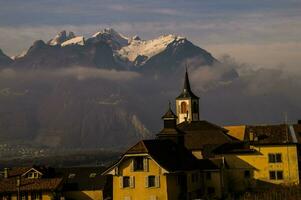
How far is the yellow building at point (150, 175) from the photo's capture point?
265 feet

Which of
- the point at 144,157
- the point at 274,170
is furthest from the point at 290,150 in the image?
the point at 144,157

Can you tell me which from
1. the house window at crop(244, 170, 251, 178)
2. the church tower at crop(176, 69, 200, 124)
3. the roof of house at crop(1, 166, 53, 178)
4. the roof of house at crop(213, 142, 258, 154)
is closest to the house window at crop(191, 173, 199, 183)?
the house window at crop(244, 170, 251, 178)

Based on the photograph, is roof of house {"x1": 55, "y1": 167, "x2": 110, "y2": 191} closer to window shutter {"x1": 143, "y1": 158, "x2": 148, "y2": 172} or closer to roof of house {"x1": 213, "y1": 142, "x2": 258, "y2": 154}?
window shutter {"x1": 143, "y1": 158, "x2": 148, "y2": 172}

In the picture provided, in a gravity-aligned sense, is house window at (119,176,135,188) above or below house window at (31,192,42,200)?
above

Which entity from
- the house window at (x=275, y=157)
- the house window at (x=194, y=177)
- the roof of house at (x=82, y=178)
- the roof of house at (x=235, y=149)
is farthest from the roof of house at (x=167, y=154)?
the house window at (x=275, y=157)

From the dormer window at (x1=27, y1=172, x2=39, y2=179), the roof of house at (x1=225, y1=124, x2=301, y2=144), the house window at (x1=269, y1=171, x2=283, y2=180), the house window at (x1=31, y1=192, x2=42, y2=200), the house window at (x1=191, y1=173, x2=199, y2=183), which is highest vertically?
the roof of house at (x1=225, y1=124, x2=301, y2=144)

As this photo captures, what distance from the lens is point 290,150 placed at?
100312 mm

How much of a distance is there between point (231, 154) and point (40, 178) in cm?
2858

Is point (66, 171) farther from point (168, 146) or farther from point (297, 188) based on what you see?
point (297, 188)

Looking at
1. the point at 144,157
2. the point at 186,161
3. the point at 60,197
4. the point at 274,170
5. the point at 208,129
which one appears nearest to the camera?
the point at 144,157

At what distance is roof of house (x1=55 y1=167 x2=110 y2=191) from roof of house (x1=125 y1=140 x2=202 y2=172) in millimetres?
12855

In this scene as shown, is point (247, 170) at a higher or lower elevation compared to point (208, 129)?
lower

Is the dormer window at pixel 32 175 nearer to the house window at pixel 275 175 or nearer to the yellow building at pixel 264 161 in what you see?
the yellow building at pixel 264 161

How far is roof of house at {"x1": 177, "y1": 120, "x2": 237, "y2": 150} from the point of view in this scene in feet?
367
